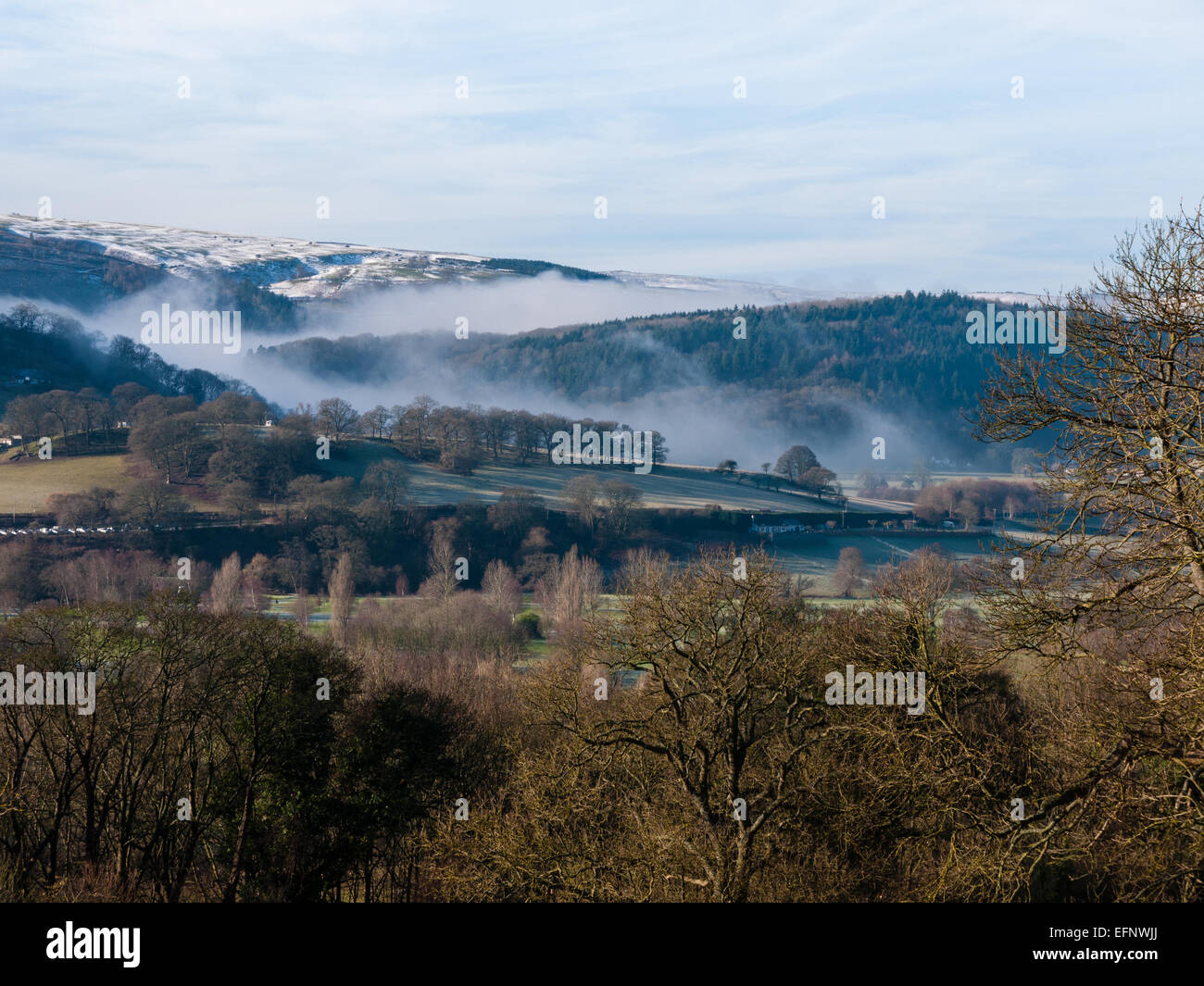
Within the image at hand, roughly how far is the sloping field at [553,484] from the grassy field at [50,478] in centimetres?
2950

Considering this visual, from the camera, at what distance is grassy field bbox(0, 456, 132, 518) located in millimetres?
141500

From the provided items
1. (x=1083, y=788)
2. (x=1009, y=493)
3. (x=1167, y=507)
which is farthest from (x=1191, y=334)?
(x=1009, y=493)

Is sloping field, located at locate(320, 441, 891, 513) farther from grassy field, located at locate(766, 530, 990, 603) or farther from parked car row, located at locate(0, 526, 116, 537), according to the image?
parked car row, located at locate(0, 526, 116, 537)

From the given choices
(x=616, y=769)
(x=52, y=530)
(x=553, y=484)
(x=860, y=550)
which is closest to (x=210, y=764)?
(x=616, y=769)

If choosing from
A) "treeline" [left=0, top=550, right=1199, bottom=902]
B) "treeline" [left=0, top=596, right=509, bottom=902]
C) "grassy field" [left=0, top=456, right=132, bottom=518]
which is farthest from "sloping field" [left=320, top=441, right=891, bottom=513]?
"treeline" [left=0, top=550, right=1199, bottom=902]

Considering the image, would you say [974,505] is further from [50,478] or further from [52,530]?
[50,478]

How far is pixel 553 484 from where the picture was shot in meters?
172

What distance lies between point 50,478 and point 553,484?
228ft

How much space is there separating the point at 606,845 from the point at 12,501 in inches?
5319

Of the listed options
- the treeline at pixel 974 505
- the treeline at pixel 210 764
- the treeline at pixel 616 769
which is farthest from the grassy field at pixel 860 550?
the treeline at pixel 210 764

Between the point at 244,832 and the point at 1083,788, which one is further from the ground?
the point at 1083,788

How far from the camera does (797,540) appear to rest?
15762 cm

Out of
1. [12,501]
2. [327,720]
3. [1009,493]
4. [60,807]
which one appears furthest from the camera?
[1009,493]

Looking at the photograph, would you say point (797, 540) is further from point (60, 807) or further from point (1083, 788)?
point (1083, 788)
